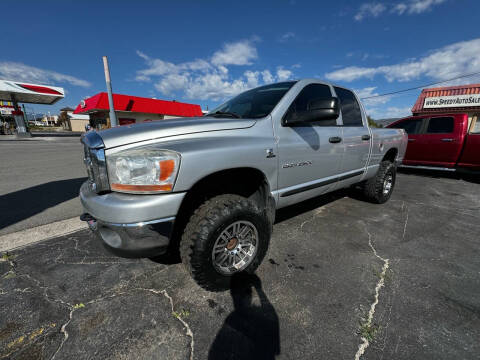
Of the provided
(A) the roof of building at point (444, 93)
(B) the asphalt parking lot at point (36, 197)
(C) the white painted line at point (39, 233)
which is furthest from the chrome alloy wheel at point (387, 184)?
(A) the roof of building at point (444, 93)

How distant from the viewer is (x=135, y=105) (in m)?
26.0

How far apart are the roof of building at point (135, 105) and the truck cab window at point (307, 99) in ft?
75.7


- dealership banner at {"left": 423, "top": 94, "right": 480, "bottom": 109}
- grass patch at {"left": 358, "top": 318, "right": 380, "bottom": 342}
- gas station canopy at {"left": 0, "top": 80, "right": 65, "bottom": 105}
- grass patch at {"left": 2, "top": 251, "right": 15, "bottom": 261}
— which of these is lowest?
grass patch at {"left": 358, "top": 318, "right": 380, "bottom": 342}

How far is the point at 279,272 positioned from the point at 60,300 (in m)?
1.84

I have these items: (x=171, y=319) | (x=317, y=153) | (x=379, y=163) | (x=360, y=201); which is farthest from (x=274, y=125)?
(x=360, y=201)

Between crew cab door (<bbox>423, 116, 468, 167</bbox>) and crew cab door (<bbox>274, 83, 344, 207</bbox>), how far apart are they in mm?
5222

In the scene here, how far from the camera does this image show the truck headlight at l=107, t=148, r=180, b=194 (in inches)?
55.5

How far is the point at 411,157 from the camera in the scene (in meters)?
6.46

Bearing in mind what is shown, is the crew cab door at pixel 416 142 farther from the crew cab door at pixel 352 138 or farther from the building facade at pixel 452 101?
the building facade at pixel 452 101

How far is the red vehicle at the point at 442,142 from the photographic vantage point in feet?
18.0

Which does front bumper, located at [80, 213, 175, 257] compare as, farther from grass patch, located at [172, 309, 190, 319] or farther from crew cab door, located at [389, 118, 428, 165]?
crew cab door, located at [389, 118, 428, 165]

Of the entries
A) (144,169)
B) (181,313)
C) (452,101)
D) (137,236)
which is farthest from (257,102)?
(452,101)

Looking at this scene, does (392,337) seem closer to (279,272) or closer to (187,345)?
(279,272)

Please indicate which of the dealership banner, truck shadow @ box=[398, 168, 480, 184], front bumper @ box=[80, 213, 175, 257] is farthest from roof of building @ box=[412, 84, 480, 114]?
front bumper @ box=[80, 213, 175, 257]
